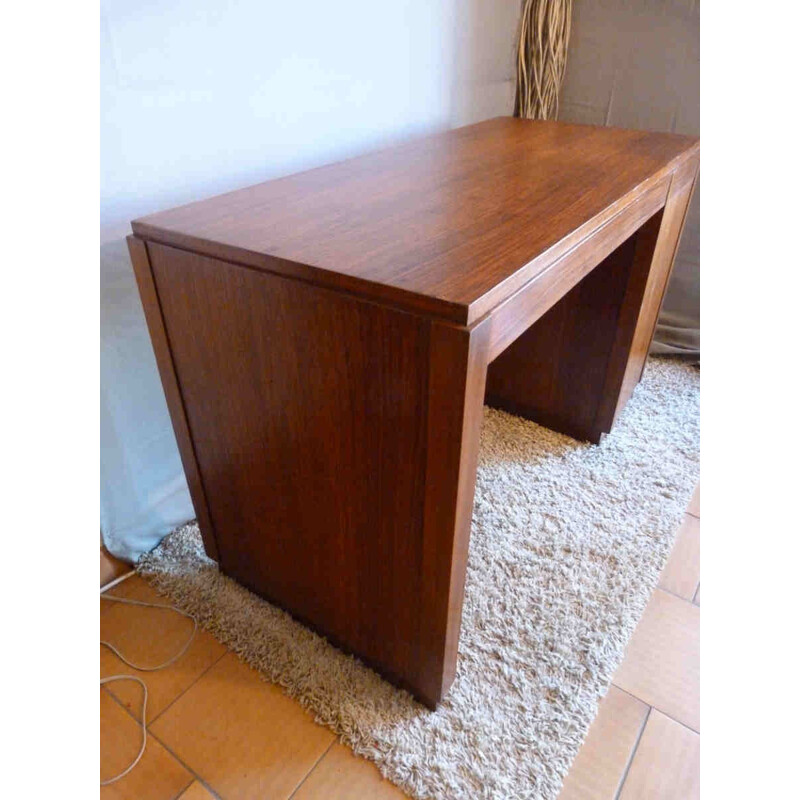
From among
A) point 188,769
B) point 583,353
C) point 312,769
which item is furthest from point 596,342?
point 188,769

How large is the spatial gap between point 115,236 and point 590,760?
104 cm

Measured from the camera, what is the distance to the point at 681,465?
142 centimetres

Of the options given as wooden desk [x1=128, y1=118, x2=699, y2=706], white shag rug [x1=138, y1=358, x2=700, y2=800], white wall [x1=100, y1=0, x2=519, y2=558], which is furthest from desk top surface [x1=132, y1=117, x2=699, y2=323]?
white shag rug [x1=138, y1=358, x2=700, y2=800]

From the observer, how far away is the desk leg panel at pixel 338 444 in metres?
0.63

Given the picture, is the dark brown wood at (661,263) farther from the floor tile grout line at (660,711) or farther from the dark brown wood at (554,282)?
the floor tile grout line at (660,711)

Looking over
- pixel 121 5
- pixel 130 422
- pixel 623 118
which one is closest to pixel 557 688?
pixel 130 422

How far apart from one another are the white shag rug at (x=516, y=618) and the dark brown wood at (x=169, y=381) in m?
0.15

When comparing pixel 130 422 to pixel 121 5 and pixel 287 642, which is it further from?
pixel 121 5

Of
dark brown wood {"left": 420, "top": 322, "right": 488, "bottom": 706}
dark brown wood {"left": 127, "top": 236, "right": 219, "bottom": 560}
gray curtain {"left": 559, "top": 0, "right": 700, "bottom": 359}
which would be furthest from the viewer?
gray curtain {"left": 559, "top": 0, "right": 700, "bottom": 359}

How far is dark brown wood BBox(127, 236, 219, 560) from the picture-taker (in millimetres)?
776

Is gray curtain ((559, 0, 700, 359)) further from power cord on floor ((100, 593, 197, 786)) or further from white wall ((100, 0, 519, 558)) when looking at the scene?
power cord on floor ((100, 593, 197, 786))

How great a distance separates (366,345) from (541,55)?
1487mm

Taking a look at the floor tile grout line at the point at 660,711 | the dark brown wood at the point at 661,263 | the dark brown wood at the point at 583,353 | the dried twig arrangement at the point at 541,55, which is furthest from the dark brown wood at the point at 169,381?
the dried twig arrangement at the point at 541,55

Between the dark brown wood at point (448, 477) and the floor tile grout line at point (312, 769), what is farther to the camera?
the floor tile grout line at point (312, 769)
